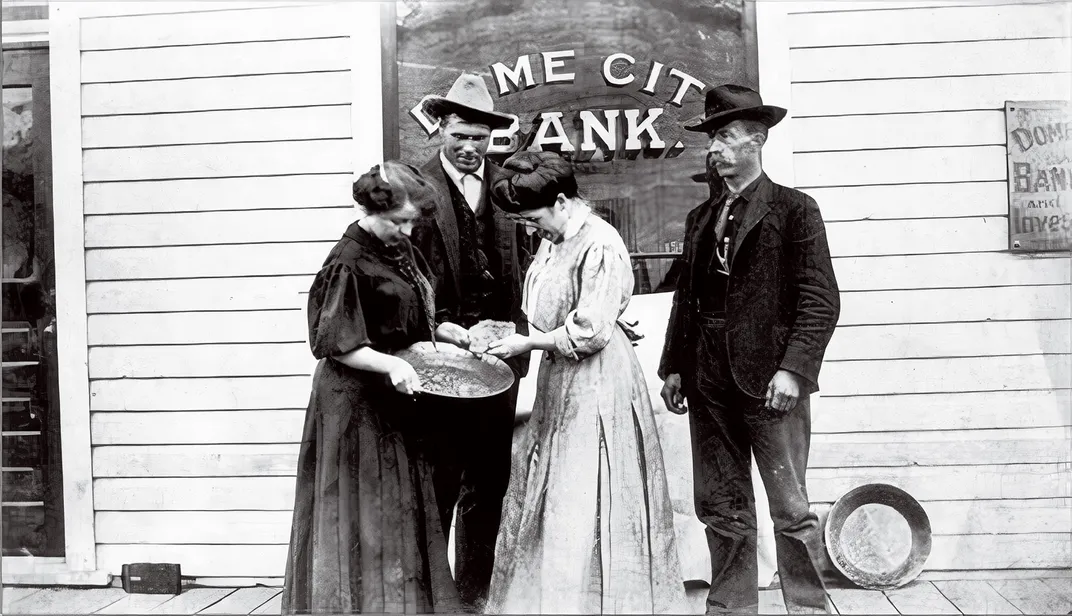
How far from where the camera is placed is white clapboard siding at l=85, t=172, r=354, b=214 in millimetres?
3293

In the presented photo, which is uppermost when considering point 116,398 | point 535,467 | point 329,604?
point 116,398

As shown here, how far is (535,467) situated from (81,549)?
2145 millimetres

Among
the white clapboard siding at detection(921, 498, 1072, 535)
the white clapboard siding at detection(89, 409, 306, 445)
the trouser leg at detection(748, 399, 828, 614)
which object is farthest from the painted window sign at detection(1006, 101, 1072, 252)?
the white clapboard siding at detection(89, 409, 306, 445)

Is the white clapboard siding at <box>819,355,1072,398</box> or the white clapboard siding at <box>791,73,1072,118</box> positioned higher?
the white clapboard siding at <box>791,73,1072,118</box>

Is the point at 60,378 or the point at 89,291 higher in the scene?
the point at 89,291

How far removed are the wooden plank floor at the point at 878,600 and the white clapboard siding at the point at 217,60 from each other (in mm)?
2308

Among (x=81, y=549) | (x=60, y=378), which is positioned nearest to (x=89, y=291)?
(x=60, y=378)

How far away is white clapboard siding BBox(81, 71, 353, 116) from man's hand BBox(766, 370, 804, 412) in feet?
7.10

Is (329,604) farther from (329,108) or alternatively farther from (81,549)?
(329,108)

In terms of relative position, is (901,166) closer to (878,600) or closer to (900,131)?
(900,131)

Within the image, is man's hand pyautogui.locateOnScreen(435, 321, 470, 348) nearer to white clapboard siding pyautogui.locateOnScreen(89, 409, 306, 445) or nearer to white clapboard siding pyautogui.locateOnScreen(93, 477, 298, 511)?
white clapboard siding pyautogui.locateOnScreen(89, 409, 306, 445)

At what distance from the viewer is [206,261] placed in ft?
11.0

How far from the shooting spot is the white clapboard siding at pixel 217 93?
3.30m

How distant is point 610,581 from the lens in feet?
10.1
